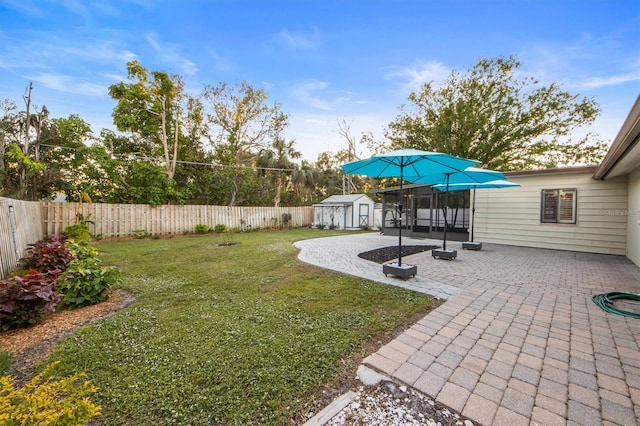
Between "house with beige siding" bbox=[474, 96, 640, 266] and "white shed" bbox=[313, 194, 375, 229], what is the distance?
748cm

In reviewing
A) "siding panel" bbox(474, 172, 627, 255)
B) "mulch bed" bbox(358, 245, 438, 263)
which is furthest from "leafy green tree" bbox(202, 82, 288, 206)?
"siding panel" bbox(474, 172, 627, 255)

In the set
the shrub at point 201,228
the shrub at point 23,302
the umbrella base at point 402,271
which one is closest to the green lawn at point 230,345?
the umbrella base at point 402,271

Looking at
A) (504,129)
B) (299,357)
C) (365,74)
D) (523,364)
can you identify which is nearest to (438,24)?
(365,74)

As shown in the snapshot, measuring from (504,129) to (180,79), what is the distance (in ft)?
61.6

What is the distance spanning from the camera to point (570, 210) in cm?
731

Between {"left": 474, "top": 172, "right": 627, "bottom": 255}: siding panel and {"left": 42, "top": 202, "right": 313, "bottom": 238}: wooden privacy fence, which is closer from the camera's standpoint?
{"left": 474, "top": 172, "right": 627, "bottom": 255}: siding panel

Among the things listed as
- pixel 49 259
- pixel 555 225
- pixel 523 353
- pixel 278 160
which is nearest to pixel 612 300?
pixel 523 353

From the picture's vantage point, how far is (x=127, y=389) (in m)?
1.66

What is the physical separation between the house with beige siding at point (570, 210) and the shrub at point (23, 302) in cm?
918

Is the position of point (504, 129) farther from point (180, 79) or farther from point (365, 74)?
point (180, 79)

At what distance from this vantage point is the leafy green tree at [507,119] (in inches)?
547

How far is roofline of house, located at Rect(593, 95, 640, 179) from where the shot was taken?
2.31 m

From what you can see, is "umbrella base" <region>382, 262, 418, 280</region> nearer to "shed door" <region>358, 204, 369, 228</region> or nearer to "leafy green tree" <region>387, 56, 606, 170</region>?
"shed door" <region>358, 204, 369, 228</region>

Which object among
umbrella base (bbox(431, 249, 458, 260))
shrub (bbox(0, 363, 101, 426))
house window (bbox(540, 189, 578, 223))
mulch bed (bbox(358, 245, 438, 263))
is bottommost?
mulch bed (bbox(358, 245, 438, 263))
